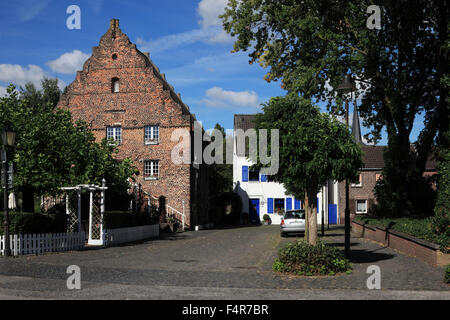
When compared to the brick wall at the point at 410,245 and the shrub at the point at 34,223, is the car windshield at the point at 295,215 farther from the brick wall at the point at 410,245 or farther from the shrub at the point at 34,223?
the shrub at the point at 34,223

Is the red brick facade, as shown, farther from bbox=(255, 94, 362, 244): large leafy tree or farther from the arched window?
bbox=(255, 94, 362, 244): large leafy tree

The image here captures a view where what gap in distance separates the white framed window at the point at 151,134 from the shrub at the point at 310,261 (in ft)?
81.3

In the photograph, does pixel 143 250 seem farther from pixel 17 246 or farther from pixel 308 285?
pixel 308 285

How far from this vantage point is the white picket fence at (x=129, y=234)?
22.7 meters

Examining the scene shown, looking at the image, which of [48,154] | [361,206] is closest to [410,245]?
[48,154]

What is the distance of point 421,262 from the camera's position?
14.8 m

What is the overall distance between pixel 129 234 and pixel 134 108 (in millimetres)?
13756

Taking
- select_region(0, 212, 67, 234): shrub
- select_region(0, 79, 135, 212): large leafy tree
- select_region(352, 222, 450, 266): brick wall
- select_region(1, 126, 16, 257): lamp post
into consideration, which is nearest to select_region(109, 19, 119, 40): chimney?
select_region(0, 79, 135, 212): large leafy tree

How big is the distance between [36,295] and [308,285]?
5.46 m

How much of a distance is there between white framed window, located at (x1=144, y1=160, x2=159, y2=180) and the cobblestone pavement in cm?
1862

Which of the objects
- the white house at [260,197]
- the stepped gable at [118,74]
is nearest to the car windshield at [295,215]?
the stepped gable at [118,74]

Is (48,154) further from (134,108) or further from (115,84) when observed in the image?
(115,84)
